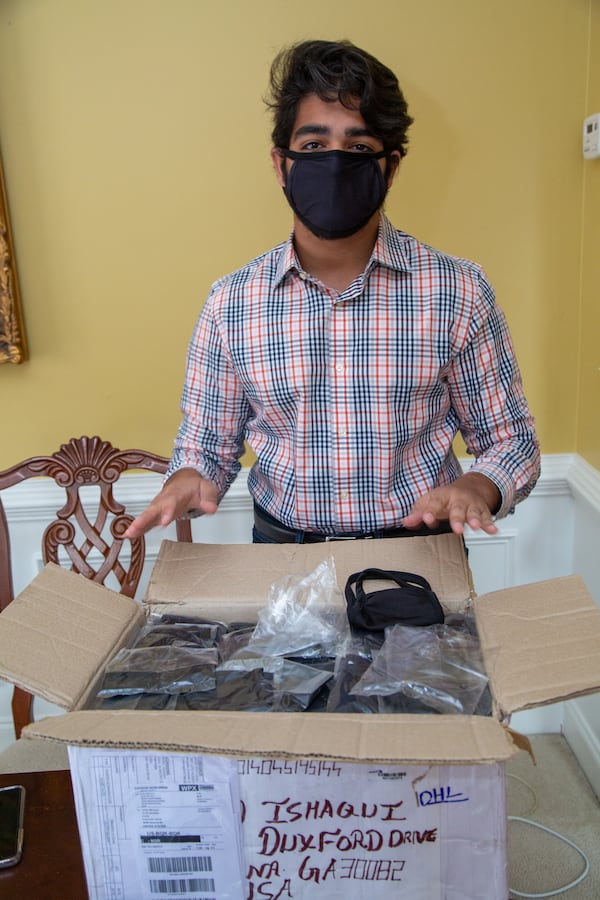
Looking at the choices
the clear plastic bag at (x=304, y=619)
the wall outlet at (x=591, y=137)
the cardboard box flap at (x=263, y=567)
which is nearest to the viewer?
the clear plastic bag at (x=304, y=619)

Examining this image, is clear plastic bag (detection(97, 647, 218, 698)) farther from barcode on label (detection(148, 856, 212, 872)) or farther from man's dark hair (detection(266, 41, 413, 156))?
man's dark hair (detection(266, 41, 413, 156))

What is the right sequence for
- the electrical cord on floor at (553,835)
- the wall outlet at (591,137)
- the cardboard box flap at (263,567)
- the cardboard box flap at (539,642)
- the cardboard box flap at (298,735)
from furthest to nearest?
1. the wall outlet at (591,137)
2. the electrical cord on floor at (553,835)
3. the cardboard box flap at (263,567)
4. the cardboard box flap at (539,642)
5. the cardboard box flap at (298,735)

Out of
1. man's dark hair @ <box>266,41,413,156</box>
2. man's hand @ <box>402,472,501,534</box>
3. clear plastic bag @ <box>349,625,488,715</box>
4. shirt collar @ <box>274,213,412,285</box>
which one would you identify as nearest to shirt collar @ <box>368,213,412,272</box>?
shirt collar @ <box>274,213,412,285</box>

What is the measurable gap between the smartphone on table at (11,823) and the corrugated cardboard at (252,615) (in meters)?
0.27

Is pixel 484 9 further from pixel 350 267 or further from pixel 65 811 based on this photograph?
pixel 65 811

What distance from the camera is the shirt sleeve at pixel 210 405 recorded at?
1357 mm

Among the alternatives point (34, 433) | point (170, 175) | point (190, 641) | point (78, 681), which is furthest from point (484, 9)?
point (78, 681)

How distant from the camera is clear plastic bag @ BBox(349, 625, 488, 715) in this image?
748 millimetres

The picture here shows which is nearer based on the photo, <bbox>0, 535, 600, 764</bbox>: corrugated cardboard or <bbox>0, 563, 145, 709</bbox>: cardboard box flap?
<bbox>0, 535, 600, 764</bbox>: corrugated cardboard

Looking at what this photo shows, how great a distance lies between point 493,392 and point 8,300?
1.19 metres

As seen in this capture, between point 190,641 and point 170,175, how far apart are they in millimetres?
1303

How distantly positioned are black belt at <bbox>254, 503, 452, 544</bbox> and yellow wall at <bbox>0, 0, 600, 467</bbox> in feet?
2.33

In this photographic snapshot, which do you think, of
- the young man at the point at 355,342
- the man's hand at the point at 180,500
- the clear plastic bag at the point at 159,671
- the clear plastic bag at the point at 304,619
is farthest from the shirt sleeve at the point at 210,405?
the clear plastic bag at the point at 159,671

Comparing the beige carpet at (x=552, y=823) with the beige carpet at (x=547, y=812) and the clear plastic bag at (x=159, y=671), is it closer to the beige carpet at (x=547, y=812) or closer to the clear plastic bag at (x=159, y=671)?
the beige carpet at (x=547, y=812)
